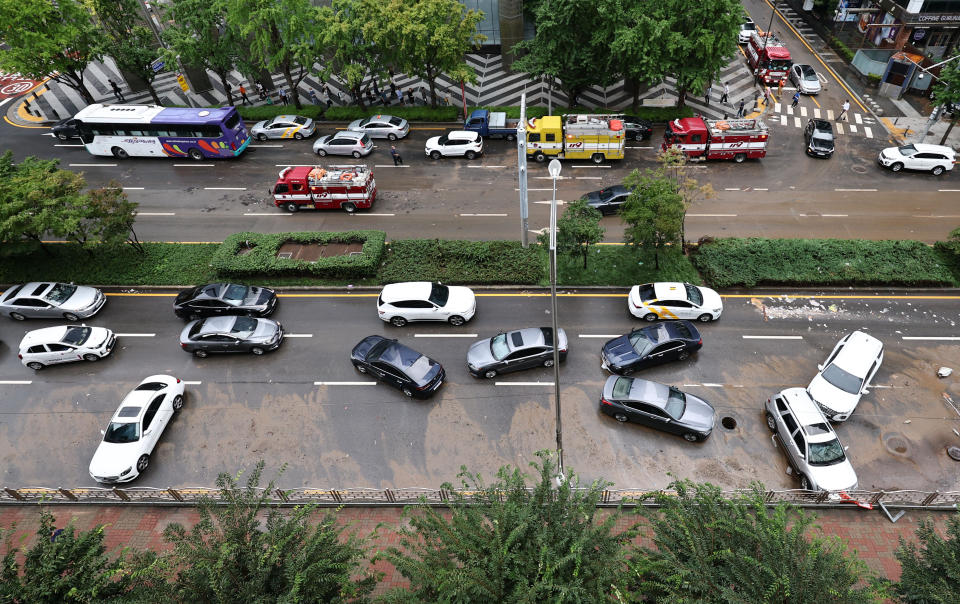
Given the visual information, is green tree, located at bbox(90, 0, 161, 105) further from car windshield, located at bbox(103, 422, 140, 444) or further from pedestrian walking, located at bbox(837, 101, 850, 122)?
pedestrian walking, located at bbox(837, 101, 850, 122)

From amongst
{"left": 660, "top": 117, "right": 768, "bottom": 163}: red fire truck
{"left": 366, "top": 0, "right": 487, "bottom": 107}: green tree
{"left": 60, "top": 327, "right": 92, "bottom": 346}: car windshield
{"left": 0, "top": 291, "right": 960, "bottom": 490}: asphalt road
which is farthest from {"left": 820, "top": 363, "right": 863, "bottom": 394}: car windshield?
{"left": 60, "top": 327, "right": 92, "bottom": 346}: car windshield

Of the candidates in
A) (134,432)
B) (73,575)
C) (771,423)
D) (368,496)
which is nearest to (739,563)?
(771,423)

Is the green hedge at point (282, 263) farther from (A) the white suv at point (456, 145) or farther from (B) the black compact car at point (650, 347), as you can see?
(B) the black compact car at point (650, 347)

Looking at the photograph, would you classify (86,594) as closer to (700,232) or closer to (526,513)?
(526,513)

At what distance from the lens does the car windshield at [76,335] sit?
2095cm

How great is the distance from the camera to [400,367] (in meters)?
19.3

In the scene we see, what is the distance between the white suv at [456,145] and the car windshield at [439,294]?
13.5 metres

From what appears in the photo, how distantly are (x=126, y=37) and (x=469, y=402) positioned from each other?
37919mm

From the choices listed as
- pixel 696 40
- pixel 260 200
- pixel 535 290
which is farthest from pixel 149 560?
pixel 696 40

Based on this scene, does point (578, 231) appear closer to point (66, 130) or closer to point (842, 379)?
point (842, 379)

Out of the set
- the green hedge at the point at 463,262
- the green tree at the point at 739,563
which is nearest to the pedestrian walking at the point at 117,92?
the green hedge at the point at 463,262

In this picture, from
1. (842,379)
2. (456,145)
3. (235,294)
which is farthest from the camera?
(456,145)

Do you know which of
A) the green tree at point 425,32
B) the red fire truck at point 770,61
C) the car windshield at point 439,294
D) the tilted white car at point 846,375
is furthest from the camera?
the red fire truck at point 770,61

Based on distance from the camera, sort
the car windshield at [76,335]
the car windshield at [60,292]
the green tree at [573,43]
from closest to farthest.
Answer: the car windshield at [76,335] < the car windshield at [60,292] < the green tree at [573,43]
